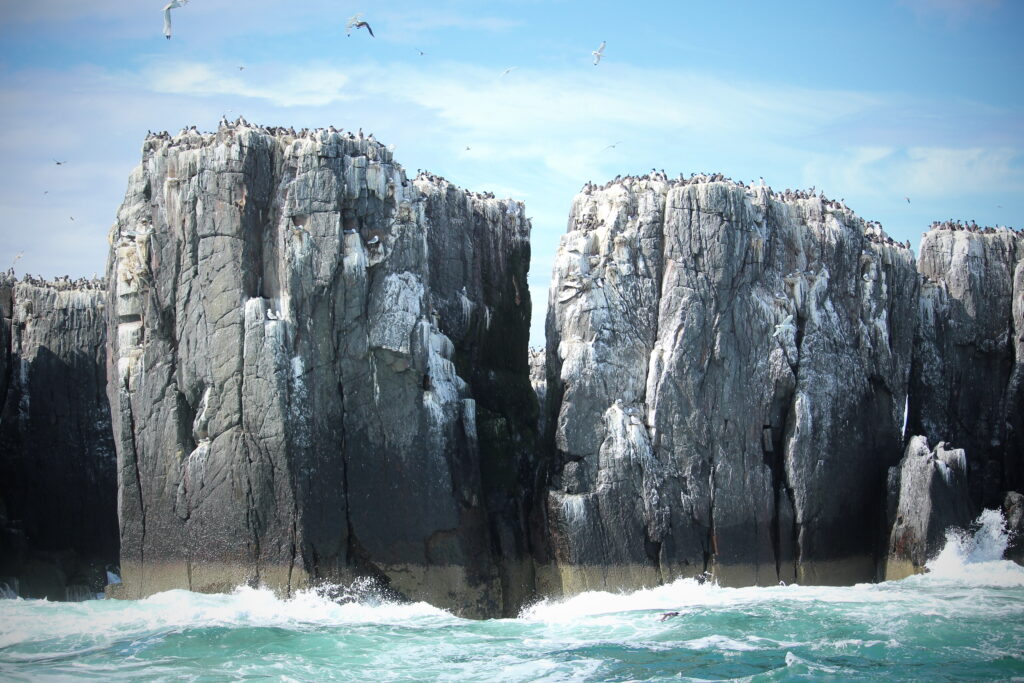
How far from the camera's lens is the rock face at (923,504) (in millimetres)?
31156

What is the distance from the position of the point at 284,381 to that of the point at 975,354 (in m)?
18.8

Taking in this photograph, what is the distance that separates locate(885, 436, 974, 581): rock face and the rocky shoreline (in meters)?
0.06

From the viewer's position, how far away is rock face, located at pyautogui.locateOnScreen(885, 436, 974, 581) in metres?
31.2

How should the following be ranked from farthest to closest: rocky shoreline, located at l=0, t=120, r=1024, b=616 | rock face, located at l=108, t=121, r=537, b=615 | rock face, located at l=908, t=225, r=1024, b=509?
rock face, located at l=908, t=225, r=1024, b=509
rocky shoreline, located at l=0, t=120, r=1024, b=616
rock face, located at l=108, t=121, r=537, b=615

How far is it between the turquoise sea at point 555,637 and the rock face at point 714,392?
1179 mm

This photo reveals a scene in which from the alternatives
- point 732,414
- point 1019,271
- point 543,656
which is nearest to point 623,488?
point 732,414

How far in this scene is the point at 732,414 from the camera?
31.3 metres

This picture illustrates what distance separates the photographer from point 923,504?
31219 mm

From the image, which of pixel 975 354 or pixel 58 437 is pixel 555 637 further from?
pixel 58 437

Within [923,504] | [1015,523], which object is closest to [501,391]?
[923,504]

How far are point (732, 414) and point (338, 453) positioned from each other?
9.03 metres

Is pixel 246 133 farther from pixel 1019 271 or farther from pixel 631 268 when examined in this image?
pixel 1019 271

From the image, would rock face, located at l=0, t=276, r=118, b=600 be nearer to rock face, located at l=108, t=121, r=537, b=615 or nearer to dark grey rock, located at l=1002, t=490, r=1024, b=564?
rock face, located at l=108, t=121, r=537, b=615

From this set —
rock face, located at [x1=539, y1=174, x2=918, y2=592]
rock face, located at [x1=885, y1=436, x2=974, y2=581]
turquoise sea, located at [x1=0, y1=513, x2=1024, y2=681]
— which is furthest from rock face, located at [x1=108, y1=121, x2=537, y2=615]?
rock face, located at [x1=885, y1=436, x2=974, y2=581]
